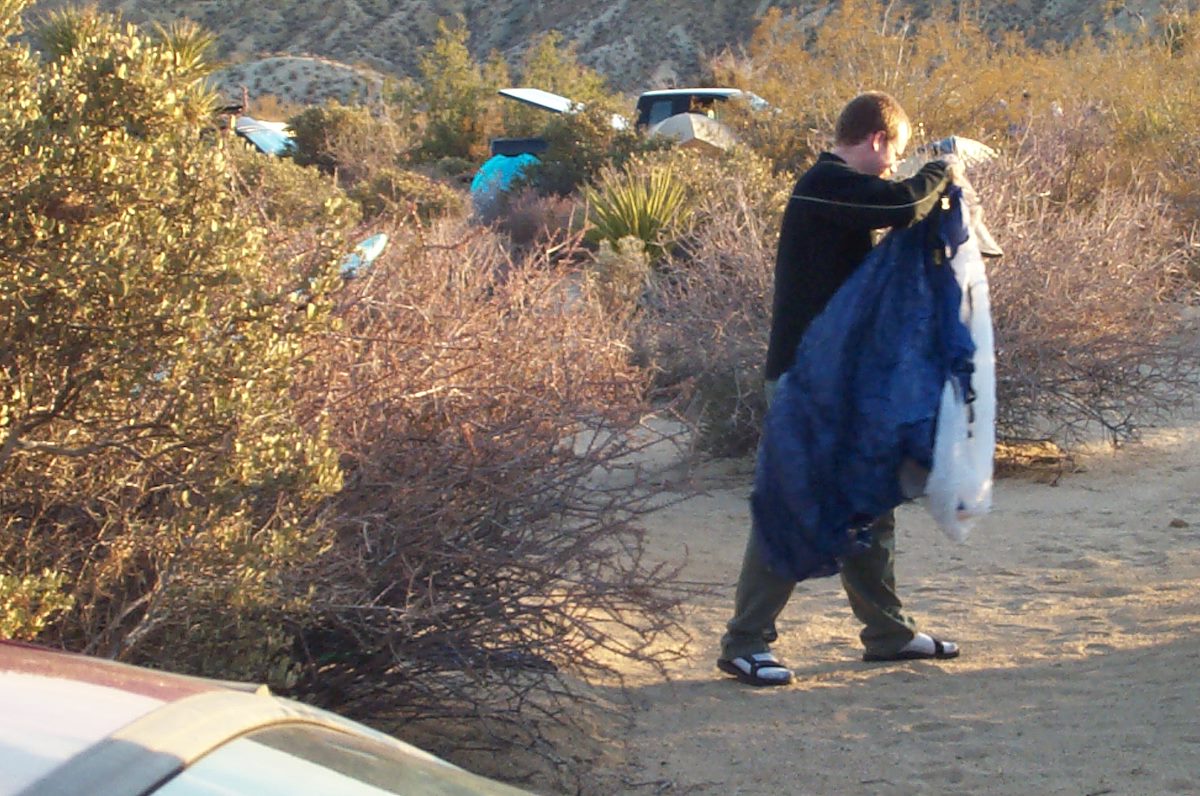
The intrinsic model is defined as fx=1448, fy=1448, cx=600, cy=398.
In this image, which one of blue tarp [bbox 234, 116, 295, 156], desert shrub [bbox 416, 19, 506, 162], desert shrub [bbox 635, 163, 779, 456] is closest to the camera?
desert shrub [bbox 635, 163, 779, 456]

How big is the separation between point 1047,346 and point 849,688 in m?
3.75

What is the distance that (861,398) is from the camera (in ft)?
14.3

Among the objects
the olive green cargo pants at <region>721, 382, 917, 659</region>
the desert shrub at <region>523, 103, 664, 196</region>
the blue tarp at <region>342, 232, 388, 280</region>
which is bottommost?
the olive green cargo pants at <region>721, 382, 917, 659</region>

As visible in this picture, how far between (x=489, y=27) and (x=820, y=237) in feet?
→ 171

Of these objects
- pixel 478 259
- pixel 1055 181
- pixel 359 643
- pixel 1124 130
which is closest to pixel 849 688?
pixel 359 643

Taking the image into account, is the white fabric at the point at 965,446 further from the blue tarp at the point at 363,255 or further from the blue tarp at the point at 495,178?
the blue tarp at the point at 495,178

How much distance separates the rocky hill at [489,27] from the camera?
2000 inches

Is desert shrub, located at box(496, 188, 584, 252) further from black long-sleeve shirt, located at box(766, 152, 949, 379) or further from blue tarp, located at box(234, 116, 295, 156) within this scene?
black long-sleeve shirt, located at box(766, 152, 949, 379)

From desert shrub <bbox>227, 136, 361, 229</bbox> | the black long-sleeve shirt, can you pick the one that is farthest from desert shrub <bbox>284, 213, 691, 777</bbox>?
desert shrub <bbox>227, 136, 361, 229</bbox>

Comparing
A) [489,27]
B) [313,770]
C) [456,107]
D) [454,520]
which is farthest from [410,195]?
[489,27]

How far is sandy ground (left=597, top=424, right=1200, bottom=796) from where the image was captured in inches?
159

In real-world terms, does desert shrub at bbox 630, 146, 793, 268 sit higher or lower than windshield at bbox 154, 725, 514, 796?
higher

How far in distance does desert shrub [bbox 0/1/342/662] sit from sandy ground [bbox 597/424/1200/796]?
Result: 143cm

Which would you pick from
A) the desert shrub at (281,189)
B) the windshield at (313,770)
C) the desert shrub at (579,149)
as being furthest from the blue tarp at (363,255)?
the desert shrub at (579,149)
